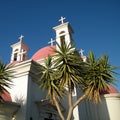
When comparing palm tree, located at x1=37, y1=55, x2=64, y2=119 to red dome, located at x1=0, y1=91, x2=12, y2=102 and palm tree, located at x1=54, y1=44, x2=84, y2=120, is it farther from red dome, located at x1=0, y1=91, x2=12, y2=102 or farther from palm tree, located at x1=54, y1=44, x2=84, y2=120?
red dome, located at x1=0, y1=91, x2=12, y2=102

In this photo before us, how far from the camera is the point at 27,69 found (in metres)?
14.5

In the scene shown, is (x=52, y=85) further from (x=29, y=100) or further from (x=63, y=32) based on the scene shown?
(x=63, y=32)

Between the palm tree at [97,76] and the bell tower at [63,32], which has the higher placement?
the bell tower at [63,32]

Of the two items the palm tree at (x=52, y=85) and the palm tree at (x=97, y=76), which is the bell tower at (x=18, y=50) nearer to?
the palm tree at (x=52, y=85)

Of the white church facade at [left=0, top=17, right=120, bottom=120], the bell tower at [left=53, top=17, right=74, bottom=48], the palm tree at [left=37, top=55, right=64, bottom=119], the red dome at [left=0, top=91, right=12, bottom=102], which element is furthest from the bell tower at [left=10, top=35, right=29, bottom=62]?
the palm tree at [left=37, top=55, right=64, bottom=119]

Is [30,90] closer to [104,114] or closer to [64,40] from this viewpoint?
[64,40]

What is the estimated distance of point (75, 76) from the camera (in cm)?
A: 1207

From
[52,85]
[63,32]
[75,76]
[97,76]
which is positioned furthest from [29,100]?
[63,32]

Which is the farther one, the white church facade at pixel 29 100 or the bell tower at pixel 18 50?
the bell tower at pixel 18 50

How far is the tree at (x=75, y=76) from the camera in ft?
39.3

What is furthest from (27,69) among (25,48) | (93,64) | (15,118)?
(25,48)

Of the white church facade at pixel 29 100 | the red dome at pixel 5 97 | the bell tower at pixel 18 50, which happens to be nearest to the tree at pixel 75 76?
the white church facade at pixel 29 100

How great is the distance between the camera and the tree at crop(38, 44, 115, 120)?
1197 cm

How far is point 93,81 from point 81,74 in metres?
1.06
